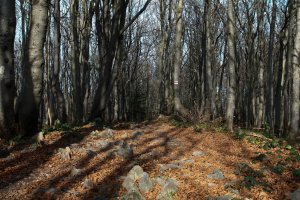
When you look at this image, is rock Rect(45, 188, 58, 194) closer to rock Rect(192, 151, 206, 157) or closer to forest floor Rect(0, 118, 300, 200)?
forest floor Rect(0, 118, 300, 200)

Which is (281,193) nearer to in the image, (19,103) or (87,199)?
(87,199)

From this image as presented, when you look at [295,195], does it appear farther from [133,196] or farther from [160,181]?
[133,196]

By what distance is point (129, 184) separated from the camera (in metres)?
5.74

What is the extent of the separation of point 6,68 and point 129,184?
4.11 m

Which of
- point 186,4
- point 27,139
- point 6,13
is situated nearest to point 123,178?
point 27,139

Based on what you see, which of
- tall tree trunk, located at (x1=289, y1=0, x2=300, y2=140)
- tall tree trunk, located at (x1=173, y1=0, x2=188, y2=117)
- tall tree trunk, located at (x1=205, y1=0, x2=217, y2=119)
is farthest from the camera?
tall tree trunk, located at (x1=205, y1=0, x2=217, y2=119)

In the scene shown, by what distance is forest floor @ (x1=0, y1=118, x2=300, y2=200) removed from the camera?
18.3 feet

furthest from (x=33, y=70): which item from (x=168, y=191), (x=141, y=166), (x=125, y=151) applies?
(x=168, y=191)

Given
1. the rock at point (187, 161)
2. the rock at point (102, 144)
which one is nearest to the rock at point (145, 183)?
the rock at point (187, 161)

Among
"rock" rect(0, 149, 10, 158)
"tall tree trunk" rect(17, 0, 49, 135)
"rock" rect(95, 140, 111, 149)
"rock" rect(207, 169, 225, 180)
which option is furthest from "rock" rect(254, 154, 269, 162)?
"rock" rect(0, 149, 10, 158)

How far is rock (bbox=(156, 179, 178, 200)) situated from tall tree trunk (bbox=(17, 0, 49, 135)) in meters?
3.63

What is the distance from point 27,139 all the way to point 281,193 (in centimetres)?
571

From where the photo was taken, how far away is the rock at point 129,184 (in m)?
5.63

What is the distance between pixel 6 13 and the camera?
24.3 ft
